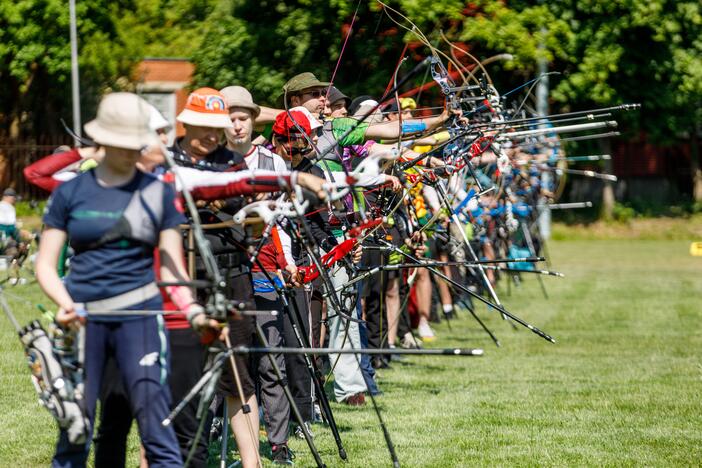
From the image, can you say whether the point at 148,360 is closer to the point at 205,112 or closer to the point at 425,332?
the point at 205,112

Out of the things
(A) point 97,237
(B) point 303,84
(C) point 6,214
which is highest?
(B) point 303,84

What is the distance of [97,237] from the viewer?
516cm

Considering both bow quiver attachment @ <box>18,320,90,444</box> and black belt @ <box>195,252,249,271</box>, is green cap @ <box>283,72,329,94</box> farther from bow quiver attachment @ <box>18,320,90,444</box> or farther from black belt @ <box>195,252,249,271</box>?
bow quiver attachment @ <box>18,320,90,444</box>

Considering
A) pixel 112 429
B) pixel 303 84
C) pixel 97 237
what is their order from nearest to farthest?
pixel 97 237, pixel 112 429, pixel 303 84

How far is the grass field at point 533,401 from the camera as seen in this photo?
7684mm

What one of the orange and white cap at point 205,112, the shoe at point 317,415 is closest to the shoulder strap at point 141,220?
the orange and white cap at point 205,112

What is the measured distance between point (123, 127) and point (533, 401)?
5.35m

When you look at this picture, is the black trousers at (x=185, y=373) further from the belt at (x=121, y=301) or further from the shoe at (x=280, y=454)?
the shoe at (x=280, y=454)

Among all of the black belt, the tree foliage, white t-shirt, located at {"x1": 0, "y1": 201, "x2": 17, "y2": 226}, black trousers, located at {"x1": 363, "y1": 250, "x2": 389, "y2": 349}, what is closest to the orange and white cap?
the black belt

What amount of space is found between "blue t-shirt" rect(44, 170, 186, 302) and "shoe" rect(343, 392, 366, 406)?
14.6 feet

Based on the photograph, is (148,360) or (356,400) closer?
(148,360)

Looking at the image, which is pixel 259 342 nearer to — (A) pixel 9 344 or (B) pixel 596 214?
(A) pixel 9 344

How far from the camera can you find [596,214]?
39531 millimetres

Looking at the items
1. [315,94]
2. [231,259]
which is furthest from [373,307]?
[231,259]
